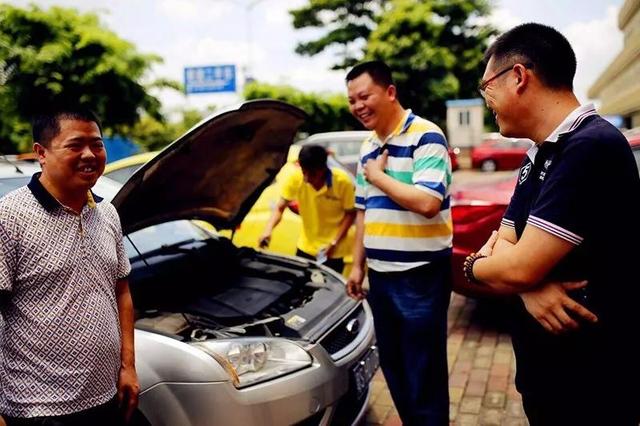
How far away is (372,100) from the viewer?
2699mm

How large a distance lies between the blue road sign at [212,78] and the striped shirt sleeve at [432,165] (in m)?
11.9

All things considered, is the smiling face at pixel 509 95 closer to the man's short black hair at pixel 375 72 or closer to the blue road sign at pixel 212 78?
the man's short black hair at pixel 375 72

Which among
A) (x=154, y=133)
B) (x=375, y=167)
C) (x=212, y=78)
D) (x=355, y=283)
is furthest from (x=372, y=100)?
(x=154, y=133)

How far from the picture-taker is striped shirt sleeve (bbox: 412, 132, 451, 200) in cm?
253

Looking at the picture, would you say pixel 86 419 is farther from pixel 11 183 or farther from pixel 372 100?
pixel 372 100

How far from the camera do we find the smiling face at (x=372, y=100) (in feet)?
8.85

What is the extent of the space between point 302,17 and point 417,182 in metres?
25.0

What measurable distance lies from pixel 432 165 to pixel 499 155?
1867 cm

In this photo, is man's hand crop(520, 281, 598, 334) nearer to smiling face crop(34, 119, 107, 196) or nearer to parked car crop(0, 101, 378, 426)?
parked car crop(0, 101, 378, 426)

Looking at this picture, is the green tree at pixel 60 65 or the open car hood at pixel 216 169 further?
the green tree at pixel 60 65

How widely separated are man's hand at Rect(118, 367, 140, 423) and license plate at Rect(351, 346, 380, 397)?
112 cm

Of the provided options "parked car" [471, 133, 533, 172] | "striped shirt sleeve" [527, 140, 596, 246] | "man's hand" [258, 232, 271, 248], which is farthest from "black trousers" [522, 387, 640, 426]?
"parked car" [471, 133, 533, 172]

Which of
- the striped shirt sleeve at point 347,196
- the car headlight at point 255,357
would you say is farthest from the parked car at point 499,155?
the car headlight at point 255,357

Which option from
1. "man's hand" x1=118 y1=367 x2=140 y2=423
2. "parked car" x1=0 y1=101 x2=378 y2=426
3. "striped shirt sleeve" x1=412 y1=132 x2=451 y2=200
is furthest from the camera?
"striped shirt sleeve" x1=412 y1=132 x2=451 y2=200
